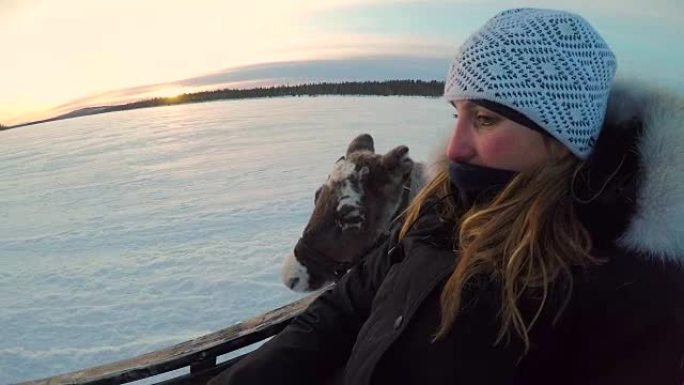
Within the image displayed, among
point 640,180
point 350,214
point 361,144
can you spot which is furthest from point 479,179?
point 361,144

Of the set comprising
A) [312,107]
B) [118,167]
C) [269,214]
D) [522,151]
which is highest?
[522,151]

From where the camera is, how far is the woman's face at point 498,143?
4.70ft

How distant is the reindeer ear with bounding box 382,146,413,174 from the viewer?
120 inches

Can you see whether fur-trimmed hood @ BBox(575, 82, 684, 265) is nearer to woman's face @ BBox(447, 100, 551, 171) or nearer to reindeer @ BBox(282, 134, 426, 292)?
woman's face @ BBox(447, 100, 551, 171)

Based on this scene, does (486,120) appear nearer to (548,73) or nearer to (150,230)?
(548,73)

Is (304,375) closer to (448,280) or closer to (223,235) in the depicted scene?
(448,280)

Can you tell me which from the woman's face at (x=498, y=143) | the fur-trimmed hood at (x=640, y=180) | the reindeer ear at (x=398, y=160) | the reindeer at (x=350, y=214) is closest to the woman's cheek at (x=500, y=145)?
the woman's face at (x=498, y=143)


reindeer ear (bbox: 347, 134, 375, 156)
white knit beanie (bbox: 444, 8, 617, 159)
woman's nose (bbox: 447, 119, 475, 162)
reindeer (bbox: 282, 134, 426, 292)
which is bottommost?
reindeer (bbox: 282, 134, 426, 292)

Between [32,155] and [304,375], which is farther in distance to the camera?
[32,155]

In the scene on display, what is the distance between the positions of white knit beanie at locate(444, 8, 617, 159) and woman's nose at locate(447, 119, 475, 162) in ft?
0.28

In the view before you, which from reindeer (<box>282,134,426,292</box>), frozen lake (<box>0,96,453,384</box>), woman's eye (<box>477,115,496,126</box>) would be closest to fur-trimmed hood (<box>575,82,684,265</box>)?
woman's eye (<box>477,115,496,126</box>)

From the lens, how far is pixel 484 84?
4.65 ft

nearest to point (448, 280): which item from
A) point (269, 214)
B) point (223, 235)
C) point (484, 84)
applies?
point (484, 84)

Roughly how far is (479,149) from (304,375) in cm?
92
